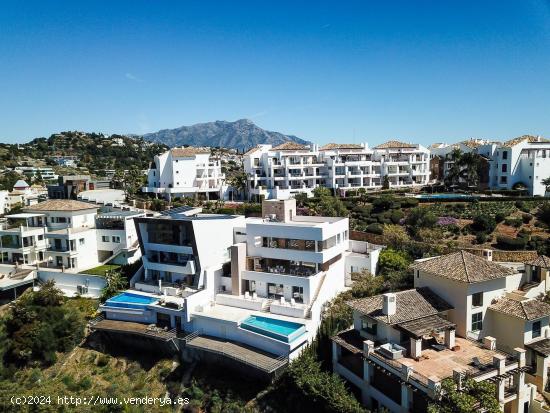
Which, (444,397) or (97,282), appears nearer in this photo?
(444,397)

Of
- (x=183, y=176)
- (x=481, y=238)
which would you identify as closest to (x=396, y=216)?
(x=481, y=238)

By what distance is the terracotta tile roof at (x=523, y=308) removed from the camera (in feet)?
77.6

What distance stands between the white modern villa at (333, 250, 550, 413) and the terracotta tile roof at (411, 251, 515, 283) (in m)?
0.05

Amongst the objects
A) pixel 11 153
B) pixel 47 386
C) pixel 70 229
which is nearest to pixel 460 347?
pixel 47 386

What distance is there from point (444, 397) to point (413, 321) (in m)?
5.53

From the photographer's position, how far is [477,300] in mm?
25422

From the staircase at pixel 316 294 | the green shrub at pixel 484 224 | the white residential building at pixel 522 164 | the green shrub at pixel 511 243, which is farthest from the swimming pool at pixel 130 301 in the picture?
the white residential building at pixel 522 164

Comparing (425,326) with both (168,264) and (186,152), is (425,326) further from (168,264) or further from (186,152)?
(186,152)

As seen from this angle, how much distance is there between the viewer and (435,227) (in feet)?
154

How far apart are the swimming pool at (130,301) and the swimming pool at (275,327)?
9171 millimetres

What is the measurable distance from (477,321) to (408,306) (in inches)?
171

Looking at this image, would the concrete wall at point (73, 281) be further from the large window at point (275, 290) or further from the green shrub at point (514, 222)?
the green shrub at point (514, 222)

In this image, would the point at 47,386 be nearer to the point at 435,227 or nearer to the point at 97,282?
the point at 97,282

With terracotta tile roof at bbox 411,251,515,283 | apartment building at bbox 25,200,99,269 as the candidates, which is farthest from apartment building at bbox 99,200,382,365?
apartment building at bbox 25,200,99,269
